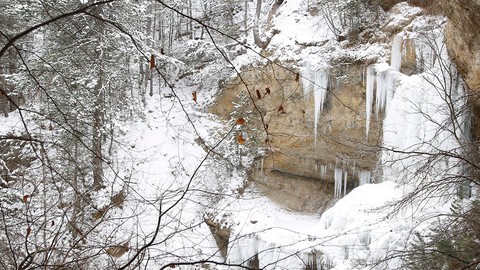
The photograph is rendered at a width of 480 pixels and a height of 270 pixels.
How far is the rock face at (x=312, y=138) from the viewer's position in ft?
38.4

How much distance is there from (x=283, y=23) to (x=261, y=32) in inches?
38.1

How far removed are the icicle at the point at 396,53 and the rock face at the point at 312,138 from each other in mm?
866

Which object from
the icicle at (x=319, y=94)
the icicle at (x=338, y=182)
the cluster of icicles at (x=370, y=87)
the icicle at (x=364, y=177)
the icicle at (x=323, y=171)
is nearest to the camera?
the cluster of icicles at (x=370, y=87)

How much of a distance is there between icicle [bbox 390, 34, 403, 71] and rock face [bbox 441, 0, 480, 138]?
427cm

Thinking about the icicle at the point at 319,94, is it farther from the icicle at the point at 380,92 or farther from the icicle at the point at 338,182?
the icicle at the point at 380,92

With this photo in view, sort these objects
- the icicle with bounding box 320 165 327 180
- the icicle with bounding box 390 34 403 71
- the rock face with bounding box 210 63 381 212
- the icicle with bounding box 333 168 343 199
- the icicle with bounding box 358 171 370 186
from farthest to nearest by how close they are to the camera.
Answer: the icicle with bounding box 320 165 327 180 < the icicle with bounding box 333 168 343 199 < the icicle with bounding box 358 171 370 186 < the rock face with bounding box 210 63 381 212 < the icicle with bounding box 390 34 403 71

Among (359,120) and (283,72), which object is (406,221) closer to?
(359,120)

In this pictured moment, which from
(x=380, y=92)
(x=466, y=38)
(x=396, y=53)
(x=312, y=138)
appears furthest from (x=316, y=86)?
(x=466, y=38)

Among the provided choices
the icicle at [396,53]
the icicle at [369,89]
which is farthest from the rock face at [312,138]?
the icicle at [396,53]

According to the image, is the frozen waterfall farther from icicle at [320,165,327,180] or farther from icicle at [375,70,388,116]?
icicle at [375,70,388,116]

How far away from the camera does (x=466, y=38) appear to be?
5824 mm

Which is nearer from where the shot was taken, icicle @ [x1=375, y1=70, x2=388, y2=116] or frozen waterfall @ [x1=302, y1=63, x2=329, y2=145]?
icicle @ [x1=375, y1=70, x2=388, y2=116]

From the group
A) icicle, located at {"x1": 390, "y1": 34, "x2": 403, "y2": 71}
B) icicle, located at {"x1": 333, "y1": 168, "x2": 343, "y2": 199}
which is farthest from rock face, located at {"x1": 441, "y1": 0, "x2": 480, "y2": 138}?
icicle, located at {"x1": 333, "y1": 168, "x2": 343, "y2": 199}

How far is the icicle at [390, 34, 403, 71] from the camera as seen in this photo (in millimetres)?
10878
